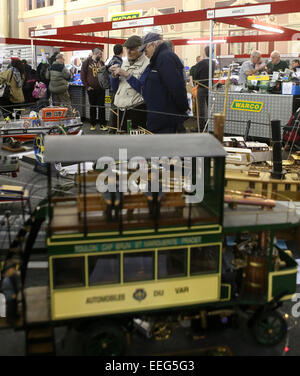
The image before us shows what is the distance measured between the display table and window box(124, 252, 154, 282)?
977 cm

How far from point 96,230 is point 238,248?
68.9 inches

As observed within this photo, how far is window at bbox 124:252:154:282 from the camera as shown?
447cm

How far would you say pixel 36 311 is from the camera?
4.46 metres

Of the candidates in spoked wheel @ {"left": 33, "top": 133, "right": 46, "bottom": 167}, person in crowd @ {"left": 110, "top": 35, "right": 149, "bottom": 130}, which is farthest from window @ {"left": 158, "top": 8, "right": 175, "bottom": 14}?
person in crowd @ {"left": 110, "top": 35, "right": 149, "bottom": 130}

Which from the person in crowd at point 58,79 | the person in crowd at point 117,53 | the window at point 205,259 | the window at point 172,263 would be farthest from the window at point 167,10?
the window at point 172,263

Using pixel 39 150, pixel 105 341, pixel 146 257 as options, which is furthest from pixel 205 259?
pixel 39 150

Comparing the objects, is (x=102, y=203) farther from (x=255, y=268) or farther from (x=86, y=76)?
(x=86, y=76)

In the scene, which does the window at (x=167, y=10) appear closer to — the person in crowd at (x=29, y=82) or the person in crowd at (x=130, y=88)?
the person in crowd at (x=29, y=82)

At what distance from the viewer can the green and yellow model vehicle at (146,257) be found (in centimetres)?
435

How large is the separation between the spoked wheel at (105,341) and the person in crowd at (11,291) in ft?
2.32

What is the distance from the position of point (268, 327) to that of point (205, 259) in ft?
3.18

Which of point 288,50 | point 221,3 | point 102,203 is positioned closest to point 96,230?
point 102,203

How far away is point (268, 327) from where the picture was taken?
483 cm

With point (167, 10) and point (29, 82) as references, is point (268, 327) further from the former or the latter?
point (167, 10)
